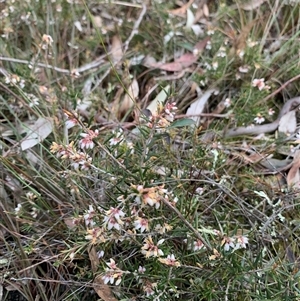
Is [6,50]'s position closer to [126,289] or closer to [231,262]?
[126,289]

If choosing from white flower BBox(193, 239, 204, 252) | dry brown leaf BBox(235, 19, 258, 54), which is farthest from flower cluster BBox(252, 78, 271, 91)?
white flower BBox(193, 239, 204, 252)

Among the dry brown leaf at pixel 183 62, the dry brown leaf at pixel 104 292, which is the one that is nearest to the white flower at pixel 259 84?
the dry brown leaf at pixel 183 62

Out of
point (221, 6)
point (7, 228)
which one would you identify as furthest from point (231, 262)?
point (221, 6)

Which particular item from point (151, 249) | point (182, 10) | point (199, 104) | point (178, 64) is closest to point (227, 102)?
point (199, 104)

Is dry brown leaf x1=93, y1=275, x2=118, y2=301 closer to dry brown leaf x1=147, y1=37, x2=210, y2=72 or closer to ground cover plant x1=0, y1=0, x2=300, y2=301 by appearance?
ground cover plant x1=0, y1=0, x2=300, y2=301

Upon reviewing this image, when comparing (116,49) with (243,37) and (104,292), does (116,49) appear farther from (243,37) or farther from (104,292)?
(104,292)
